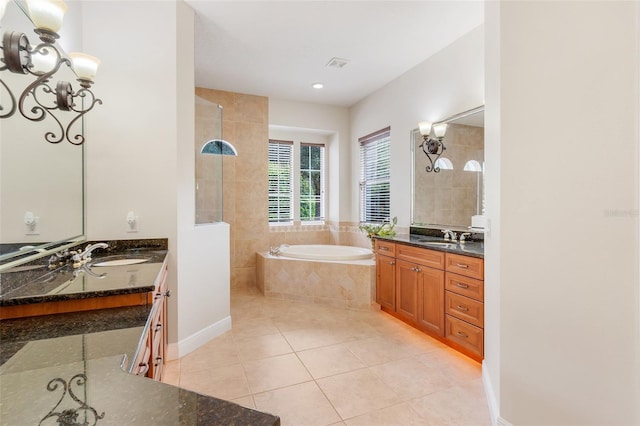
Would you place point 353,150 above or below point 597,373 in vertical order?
above

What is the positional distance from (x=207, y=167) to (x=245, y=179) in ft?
4.52

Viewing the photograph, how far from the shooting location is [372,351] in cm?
259

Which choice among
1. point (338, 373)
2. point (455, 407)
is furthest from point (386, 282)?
point (455, 407)

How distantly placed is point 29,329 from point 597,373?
219 cm

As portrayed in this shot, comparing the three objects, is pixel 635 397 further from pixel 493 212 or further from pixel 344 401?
pixel 344 401

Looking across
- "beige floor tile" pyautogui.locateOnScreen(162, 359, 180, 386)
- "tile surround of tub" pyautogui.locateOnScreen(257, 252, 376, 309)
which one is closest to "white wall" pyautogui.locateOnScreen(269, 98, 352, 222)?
"tile surround of tub" pyautogui.locateOnScreen(257, 252, 376, 309)

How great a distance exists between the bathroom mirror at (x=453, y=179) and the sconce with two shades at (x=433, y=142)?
0.13 ft

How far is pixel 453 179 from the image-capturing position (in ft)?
10.8

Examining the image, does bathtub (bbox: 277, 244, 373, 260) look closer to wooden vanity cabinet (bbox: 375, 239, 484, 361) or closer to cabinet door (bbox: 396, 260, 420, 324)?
wooden vanity cabinet (bbox: 375, 239, 484, 361)

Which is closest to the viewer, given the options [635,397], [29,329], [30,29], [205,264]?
[29,329]

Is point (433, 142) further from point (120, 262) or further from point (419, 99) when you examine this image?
point (120, 262)

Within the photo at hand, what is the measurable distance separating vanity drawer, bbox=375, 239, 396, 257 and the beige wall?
1.94 metres

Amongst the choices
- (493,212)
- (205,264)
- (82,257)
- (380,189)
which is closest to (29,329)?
(82,257)

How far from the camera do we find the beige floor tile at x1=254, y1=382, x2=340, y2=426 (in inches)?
68.9
